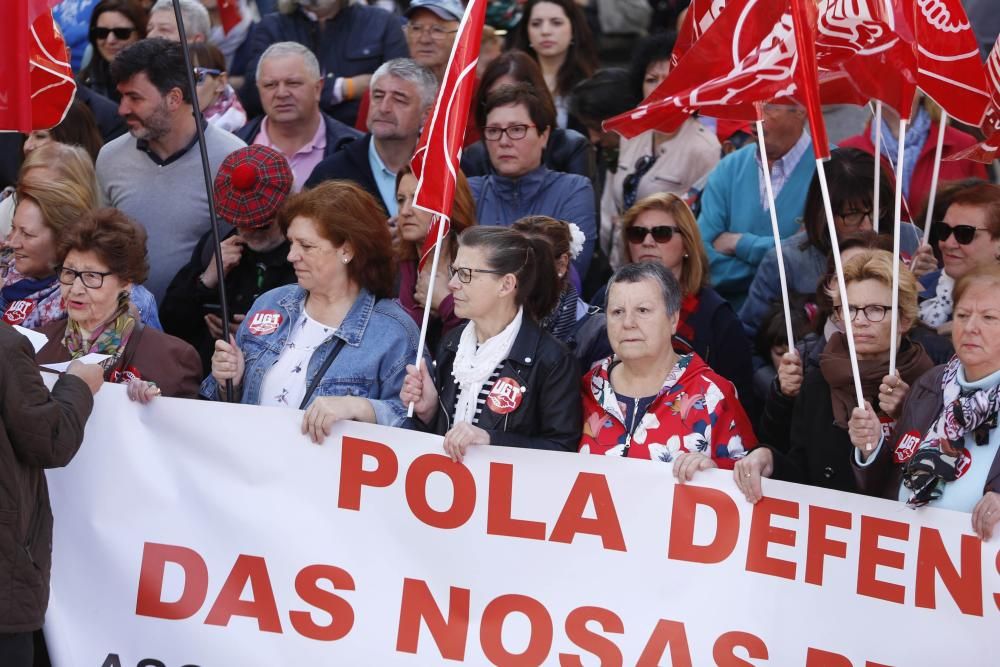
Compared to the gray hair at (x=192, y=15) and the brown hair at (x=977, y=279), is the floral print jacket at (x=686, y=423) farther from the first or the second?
the gray hair at (x=192, y=15)

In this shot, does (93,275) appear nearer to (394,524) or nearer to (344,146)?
(394,524)

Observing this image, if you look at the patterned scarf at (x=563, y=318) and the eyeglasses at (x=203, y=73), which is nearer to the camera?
the patterned scarf at (x=563, y=318)

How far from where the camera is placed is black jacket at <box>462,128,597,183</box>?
25.5 feet

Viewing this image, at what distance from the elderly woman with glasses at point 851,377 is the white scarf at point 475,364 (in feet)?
3.34

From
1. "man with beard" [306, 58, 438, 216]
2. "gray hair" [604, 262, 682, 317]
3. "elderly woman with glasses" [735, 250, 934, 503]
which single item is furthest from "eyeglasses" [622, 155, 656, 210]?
"gray hair" [604, 262, 682, 317]

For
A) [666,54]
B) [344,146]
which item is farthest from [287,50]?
[666,54]

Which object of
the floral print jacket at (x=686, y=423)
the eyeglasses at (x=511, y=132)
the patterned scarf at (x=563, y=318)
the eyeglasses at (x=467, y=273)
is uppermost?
the eyeglasses at (x=511, y=132)

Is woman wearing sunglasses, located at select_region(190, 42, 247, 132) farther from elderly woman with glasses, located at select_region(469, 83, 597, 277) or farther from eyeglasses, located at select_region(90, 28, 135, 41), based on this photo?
elderly woman with glasses, located at select_region(469, 83, 597, 277)

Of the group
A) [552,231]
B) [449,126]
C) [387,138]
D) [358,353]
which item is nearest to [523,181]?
[387,138]

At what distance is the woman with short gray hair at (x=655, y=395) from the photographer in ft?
16.9

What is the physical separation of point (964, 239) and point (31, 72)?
152 inches

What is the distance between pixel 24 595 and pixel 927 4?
153 inches

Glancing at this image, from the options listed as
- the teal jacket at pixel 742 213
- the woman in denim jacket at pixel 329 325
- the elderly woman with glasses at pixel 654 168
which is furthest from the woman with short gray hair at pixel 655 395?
the elderly woman with glasses at pixel 654 168

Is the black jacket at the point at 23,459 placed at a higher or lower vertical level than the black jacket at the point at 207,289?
lower
